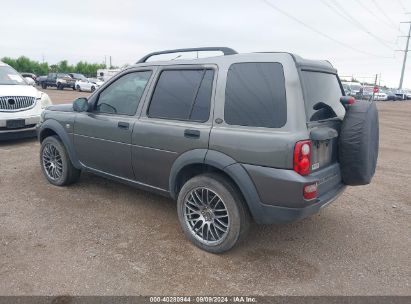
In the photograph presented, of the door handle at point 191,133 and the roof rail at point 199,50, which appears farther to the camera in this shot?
the roof rail at point 199,50

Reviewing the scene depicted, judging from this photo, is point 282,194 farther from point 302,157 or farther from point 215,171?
point 215,171

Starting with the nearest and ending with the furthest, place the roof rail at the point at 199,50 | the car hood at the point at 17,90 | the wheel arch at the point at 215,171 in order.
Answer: the wheel arch at the point at 215,171 → the roof rail at the point at 199,50 → the car hood at the point at 17,90

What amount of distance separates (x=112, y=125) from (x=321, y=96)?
2.40 meters

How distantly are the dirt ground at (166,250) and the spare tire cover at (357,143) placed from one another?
0.83 m

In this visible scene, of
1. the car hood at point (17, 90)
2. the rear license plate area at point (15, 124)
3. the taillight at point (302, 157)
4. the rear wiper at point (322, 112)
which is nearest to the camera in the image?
the taillight at point (302, 157)

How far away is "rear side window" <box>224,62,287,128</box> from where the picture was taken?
9.43ft

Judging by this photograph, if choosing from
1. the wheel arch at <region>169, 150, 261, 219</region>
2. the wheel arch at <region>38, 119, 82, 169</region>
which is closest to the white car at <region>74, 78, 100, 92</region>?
the wheel arch at <region>38, 119, 82, 169</region>

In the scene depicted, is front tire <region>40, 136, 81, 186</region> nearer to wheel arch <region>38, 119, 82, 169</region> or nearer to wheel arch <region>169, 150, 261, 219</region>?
wheel arch <region>38, 119, 82, 169</region>

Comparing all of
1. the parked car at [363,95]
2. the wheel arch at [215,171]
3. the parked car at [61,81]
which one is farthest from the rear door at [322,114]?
the parked car at [61,81]

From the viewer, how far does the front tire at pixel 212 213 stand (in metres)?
3.12

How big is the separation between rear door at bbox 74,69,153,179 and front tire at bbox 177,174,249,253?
36.6 inches

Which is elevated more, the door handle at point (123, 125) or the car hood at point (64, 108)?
the car hood at point (64, 108)

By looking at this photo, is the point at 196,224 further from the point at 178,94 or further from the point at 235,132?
the point at 178,94

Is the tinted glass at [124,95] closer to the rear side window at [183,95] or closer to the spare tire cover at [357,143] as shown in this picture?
the rear side window at [183,95]
